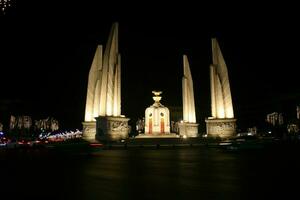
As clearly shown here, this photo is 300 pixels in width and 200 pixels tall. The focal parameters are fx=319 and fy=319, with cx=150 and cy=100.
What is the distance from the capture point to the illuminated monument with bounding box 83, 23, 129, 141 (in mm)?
37219

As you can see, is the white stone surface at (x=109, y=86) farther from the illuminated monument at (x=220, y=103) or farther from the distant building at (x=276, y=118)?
the distant building at (x=276, y=118)

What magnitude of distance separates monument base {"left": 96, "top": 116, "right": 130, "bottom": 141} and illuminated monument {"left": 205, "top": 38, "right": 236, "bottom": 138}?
1150cm

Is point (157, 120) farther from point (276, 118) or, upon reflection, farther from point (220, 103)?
point (276, 118)

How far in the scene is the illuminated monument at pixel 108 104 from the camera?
122 feet

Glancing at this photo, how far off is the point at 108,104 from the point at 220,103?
1473 cm

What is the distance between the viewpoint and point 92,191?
7.01m

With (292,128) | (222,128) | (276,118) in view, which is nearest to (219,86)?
(222,128)

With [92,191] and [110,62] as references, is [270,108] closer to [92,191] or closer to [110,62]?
[110,62]

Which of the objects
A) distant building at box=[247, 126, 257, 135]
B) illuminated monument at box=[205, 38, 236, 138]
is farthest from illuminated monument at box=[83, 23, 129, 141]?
distant building at box=[247, 126, 257, 135]

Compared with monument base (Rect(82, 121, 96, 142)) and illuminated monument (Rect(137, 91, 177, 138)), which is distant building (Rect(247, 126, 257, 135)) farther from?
monument base (Rect(82, 121, 96, 142))

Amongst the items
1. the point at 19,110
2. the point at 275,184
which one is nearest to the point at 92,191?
the point at 275,184

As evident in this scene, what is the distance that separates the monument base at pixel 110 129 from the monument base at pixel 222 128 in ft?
37.5

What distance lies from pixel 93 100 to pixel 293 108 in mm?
36176

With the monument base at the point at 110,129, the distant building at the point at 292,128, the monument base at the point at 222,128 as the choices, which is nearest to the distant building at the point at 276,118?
the distant building at the point at 292,128
